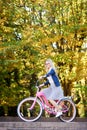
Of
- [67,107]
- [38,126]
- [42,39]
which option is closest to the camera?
[38,126]

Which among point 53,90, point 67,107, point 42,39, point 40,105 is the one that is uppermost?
point 42,39

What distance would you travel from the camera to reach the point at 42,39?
16.7m

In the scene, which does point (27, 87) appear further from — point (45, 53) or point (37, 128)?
point (37, 128)

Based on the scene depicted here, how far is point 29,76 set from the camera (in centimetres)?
1975

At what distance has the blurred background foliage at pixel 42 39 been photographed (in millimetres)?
16438

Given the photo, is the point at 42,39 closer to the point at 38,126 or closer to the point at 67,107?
the point at 67,107

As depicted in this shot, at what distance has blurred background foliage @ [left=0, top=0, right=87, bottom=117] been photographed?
16438 mm

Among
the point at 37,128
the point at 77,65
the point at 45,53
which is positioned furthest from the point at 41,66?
the point at 37,128

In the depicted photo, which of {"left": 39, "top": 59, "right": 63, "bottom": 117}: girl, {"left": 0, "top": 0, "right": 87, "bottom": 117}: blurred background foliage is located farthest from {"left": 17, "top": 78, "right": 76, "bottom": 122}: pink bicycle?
{"left": 0, "top": 0, "right": 87, "bottom": 117}: blurred background foliage

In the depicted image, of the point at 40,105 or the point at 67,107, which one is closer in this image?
the point at 40,105

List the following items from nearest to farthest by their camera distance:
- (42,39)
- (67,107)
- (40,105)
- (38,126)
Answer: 1. (38,126)
2. (40,105)
3. (67,107)
4. (42,39)

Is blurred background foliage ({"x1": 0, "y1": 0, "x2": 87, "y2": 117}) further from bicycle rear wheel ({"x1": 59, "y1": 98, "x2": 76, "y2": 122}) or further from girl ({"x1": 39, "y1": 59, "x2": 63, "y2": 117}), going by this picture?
bicycle rear wheel ({"x1": 59, "y1": 98, "x2": 76, "y2": 122})

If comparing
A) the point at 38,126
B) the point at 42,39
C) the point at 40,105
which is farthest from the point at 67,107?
the point at 42,39

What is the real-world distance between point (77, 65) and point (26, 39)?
339cm
